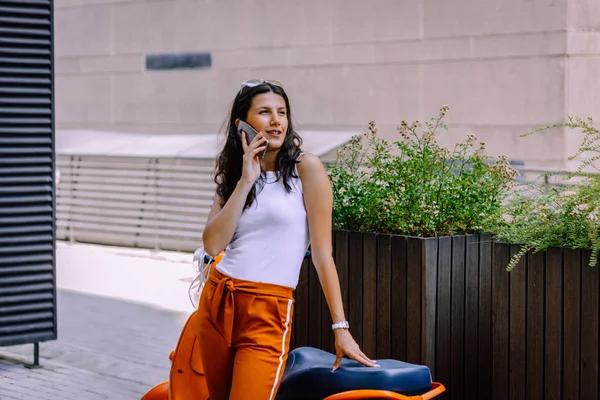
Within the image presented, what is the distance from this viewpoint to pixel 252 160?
3.30 metres

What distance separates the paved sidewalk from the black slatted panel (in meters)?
0.35

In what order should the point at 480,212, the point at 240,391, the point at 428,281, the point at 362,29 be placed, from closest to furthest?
the point at 240,391 < the point at 428,281 < the point at 480,212 < the point at 362,29

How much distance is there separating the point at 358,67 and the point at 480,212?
6.97 meters

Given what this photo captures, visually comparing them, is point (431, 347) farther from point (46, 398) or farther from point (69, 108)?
point (69, 108)

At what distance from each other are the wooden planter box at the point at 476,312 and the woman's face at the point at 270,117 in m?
1.10

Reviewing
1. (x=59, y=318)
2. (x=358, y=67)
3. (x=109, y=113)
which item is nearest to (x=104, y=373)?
(x=59, y=318)

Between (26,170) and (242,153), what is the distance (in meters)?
3.17

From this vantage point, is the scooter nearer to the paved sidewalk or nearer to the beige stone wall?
the paved sidewalk

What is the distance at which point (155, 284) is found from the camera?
9906mm

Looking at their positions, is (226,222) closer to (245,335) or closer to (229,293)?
(229,293)

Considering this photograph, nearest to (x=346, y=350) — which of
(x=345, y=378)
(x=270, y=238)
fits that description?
(x=345, y=378)

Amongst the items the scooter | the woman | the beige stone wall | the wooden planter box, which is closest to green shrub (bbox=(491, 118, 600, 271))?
A: the wooden planter box

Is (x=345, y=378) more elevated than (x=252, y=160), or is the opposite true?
(x=252, y=160)

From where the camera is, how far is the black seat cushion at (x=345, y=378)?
327 centimetres
